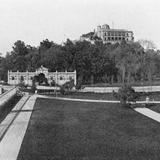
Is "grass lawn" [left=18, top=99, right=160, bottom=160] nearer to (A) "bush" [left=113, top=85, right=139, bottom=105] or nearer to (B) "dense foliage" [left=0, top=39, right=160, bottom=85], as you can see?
(A) "bush" [left=113, top=85, right=139, bottom=105]

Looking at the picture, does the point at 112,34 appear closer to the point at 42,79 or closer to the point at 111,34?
the point at 111,34

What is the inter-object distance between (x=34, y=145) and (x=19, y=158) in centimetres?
264

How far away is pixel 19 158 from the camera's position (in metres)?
15.1

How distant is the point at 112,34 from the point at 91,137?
145m

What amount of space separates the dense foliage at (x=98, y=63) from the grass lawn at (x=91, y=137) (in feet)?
175

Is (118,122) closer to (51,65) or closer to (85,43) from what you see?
(51,65)

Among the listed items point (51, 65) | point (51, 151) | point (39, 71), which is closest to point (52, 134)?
point (51, 151)

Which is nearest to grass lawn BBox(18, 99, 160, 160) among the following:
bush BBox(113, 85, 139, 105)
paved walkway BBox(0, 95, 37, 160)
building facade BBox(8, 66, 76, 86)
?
paved walkway BBox(0, 95, 37, 160)

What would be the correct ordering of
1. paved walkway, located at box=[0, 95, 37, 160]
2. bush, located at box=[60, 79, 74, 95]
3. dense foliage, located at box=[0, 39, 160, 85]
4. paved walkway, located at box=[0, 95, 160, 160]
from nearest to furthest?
paved walkway, located at box=[0, 95, 37, 160], paved walkway, located at box=[0, 95, 160, 160], bush, located at box=[60, 79, 74, 95], dense foliage, located at box=[0, 39, 160, 85]

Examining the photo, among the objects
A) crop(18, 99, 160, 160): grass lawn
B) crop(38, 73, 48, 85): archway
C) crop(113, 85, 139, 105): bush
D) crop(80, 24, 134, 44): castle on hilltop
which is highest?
crop(80, 24, 134, 44): castle on hilltop

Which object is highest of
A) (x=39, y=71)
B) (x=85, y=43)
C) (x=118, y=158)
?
(x=85, y=43)

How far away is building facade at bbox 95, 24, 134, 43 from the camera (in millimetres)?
160625

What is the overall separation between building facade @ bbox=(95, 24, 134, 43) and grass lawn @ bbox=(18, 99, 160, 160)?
134 metres

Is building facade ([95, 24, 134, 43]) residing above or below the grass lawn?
above
